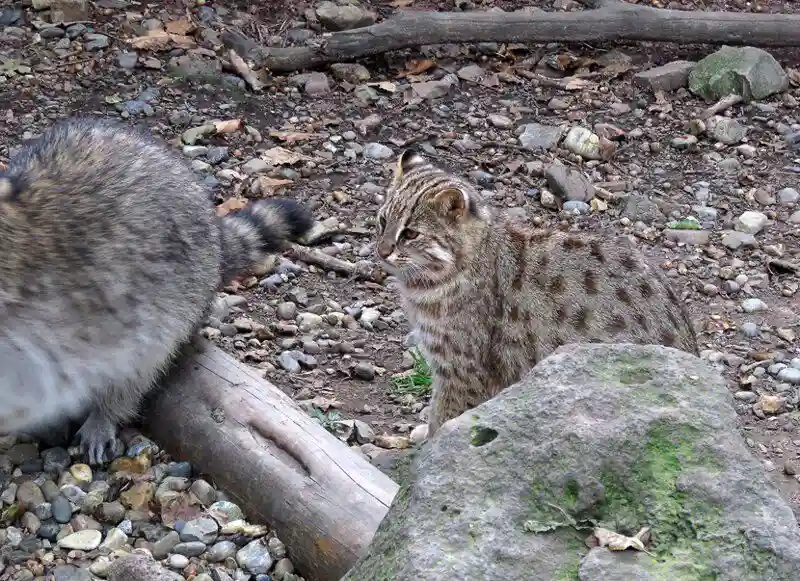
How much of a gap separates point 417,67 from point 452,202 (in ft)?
13.0

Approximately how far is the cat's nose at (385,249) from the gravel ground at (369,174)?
2.78 ft

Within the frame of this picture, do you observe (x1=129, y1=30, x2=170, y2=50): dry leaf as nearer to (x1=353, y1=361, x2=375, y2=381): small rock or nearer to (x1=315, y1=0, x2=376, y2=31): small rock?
(x1=315, y1=0, x2=376, y2=31): small rock

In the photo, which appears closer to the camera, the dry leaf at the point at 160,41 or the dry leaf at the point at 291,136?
the dry leaf at the point at 291,136

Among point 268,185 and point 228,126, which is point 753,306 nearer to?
point 268,185

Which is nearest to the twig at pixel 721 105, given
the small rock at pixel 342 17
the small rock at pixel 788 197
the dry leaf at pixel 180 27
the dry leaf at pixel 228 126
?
the small rock at pixel 788 197

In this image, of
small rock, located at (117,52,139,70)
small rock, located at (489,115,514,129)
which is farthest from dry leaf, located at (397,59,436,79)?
small rock, located at (117,52,139,70)

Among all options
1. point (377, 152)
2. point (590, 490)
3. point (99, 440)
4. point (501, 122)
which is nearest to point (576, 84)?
point (501, 122)

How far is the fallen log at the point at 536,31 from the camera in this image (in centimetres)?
874

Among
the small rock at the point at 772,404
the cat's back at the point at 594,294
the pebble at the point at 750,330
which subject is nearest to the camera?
the cat's back at the point at 594,294

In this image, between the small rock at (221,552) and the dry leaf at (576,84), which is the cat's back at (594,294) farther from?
the dry leaf at (576,84)

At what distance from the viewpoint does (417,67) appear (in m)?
8.99

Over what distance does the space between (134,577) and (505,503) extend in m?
1.55

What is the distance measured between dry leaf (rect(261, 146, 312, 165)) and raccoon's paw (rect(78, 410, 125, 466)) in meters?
3.00

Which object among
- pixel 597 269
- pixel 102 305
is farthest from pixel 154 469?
pixel 597 269
